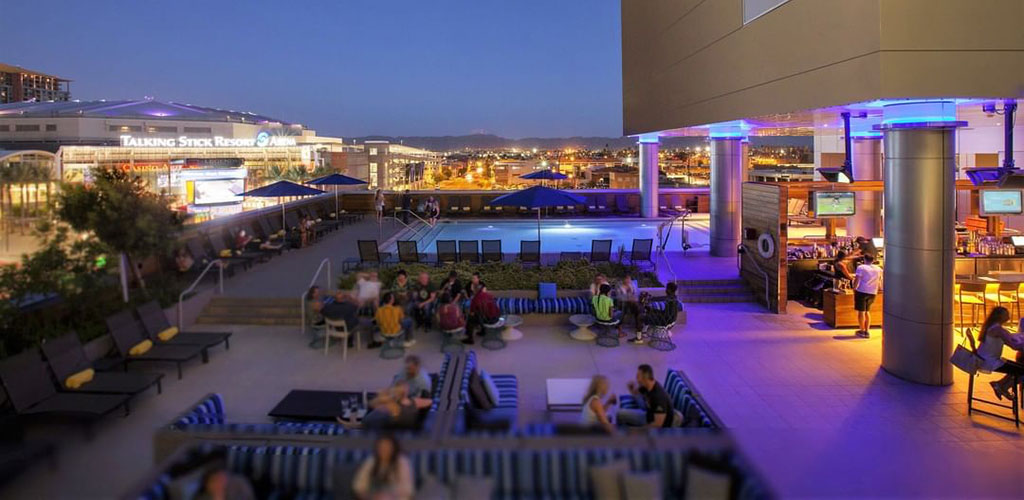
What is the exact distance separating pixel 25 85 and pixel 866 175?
21377cm

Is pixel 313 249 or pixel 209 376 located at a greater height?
pixel 313 249

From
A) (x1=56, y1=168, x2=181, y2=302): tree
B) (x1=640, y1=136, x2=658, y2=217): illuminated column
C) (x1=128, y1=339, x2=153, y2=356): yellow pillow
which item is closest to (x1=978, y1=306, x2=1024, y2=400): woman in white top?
(x1=128, y1=339, x2=153, y2=356): yellow pillow

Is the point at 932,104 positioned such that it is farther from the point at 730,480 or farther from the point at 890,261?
the point at 730,480

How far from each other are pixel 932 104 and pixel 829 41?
154 cm

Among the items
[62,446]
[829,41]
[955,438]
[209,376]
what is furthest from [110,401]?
[829,41]

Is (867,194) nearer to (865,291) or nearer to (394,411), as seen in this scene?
(865,291)

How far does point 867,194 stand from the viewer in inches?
721

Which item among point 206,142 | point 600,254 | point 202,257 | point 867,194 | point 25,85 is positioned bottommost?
point 600,254

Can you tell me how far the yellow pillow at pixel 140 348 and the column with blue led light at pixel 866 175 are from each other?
16987 mm

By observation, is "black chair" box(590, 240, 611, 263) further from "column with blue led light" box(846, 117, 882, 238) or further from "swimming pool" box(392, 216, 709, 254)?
"column with blue led light" box(846, 117, 882, 238)

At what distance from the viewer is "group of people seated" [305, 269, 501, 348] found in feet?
33.4

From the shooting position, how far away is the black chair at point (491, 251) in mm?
15297

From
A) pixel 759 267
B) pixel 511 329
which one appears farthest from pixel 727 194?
pixel 511 329

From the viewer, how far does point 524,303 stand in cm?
1216
